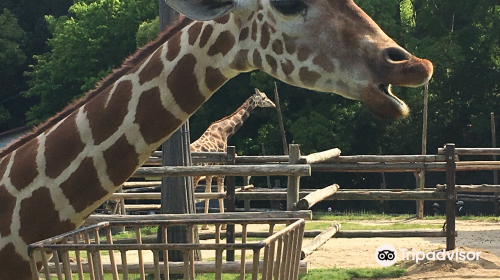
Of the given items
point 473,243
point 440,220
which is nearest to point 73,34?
point 440,220

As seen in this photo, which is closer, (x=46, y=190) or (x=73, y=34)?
(x=46, y=190)

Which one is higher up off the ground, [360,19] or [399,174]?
[360,19]

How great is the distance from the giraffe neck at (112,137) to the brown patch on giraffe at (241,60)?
1.0 inches

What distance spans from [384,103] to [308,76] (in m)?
0.33

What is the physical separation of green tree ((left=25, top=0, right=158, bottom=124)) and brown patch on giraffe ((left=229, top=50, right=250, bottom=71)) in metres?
22.3

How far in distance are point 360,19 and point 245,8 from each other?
0.41m

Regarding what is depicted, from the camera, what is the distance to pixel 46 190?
8.32 feet

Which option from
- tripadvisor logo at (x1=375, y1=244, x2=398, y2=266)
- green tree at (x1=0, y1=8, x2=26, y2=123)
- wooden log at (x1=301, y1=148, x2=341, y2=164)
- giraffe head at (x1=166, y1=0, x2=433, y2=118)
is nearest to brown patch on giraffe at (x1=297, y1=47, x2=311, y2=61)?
giraffe head at (x1=166, y1=0, x2=433, y2=118)

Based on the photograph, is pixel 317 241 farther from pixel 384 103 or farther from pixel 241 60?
pixel 384 103

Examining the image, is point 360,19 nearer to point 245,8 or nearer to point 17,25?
point 245,8

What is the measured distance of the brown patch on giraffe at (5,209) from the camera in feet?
8.36

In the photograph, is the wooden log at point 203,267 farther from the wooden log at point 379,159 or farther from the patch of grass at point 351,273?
the wooden log at point 379,159

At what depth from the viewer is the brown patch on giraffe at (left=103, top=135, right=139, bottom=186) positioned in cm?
250

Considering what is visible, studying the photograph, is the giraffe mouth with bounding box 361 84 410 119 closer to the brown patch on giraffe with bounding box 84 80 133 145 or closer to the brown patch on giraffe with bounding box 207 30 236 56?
the brown patch on giraffe with bounding box 207 30 236 56
